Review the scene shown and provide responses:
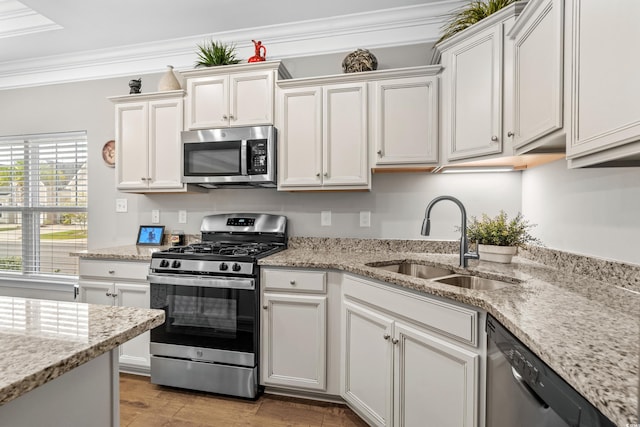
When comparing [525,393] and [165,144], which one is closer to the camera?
[525,393]

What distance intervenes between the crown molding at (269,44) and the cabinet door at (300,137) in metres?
0.55

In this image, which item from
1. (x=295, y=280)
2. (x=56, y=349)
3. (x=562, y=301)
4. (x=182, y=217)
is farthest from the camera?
(x=182, y=217)

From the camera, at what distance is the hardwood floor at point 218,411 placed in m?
1.87

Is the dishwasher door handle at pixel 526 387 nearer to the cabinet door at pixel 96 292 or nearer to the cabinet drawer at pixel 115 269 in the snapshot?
the cabinet drawer at pixel 115 269

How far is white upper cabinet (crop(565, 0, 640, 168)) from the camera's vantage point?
0.87 m

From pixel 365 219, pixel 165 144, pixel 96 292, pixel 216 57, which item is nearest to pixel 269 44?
pixel 216 57

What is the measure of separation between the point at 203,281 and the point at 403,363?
1.29 metres

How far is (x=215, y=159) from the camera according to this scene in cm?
242

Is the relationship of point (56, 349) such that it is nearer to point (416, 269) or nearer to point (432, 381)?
point (432, 381)

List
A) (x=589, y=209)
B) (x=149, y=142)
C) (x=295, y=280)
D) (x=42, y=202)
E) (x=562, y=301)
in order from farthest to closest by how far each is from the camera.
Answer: (x=42, y=202) < (x=149, y=142) < (x=295, y=280) < (x=589, y=209) < (x=562, y=301)

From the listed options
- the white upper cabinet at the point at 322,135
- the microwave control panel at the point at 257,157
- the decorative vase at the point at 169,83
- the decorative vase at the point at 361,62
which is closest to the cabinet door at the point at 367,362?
the white upper cabinet at the point at 322,135

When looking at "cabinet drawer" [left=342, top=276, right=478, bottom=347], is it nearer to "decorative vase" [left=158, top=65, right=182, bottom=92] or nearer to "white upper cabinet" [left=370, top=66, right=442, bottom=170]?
"white upper cabinet" [left=370, top=66, right=442, bottom=170]

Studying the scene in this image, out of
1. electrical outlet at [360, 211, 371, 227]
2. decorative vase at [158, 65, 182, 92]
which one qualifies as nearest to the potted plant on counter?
electrical outlet at [360, 211, 371, 227]

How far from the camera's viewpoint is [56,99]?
3162mm
